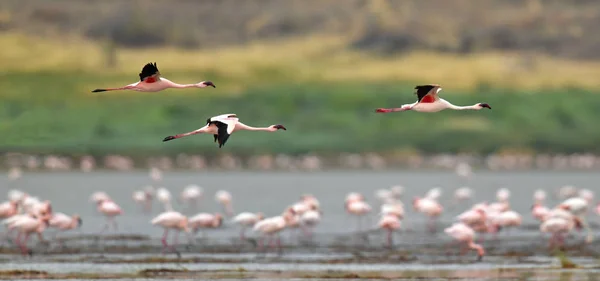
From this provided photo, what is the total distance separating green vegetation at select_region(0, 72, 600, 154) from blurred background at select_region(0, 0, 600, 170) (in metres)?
0.21

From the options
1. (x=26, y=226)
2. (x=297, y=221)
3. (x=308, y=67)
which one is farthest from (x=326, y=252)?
(x=308, y=67)

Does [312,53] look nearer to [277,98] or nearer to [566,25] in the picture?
[277,98]

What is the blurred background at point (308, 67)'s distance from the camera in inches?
4397

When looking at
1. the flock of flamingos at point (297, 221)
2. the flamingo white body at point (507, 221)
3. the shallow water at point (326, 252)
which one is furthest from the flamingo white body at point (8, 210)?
the flamingo white body at point (507, 221)

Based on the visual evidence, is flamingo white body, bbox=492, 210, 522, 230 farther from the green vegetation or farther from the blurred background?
the blurred background

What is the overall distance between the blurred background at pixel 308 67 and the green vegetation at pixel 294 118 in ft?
0.70

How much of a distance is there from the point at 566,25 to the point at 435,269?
104m

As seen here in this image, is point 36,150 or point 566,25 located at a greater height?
point 566,25

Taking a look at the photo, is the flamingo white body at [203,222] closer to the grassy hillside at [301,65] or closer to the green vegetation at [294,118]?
the green vegetation at [294,118]

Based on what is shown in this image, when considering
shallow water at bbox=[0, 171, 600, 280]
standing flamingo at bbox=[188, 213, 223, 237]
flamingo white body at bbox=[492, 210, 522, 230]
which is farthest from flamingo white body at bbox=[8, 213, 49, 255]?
flamingo white body at bbox=[492, 210, 522, 230]

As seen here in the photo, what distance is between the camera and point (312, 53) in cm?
12575

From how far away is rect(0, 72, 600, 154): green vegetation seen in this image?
100 m

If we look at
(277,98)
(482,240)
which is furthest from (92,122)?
(482,240)

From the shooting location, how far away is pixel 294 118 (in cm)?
11950
